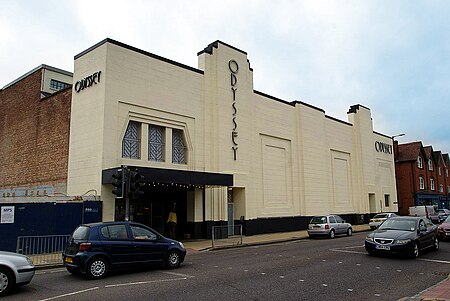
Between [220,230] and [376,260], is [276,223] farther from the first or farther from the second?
[376,260]

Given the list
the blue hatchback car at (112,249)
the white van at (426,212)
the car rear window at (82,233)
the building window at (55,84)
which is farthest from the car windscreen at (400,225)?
the white van at (426,212)

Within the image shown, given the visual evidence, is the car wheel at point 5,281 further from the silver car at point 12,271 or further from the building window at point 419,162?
the building window at point 419,162

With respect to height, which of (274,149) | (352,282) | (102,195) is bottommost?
(352,282)

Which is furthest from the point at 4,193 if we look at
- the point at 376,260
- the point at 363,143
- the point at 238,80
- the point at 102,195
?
the point at 363,143

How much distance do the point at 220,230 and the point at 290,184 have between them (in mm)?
8749

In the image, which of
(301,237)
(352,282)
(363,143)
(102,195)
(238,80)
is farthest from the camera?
(363,143)

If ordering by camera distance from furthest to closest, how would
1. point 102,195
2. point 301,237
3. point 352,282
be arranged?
1. point 301,237
2. point 102,195
3. point 352,282

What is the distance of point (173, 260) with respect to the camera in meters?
12.1

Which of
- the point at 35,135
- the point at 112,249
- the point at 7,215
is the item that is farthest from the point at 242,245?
the point at 35,135

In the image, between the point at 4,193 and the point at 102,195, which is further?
the point at 4,193

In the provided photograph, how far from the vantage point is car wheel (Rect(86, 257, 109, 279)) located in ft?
33.7

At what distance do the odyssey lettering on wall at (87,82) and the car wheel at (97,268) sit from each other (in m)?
11.3

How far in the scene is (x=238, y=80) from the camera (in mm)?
25578

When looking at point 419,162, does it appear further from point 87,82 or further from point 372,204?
point 87,82
